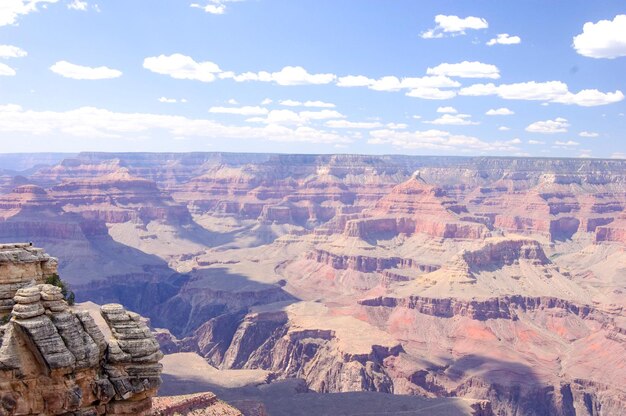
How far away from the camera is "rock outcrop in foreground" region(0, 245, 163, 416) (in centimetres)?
2075

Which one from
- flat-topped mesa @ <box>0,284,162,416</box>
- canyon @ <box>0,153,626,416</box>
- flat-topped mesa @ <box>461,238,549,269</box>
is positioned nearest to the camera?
flat-topped mesa @ <box>0,284,162,416</box>

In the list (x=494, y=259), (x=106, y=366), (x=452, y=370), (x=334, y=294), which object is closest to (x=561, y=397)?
(x=452, y=370)

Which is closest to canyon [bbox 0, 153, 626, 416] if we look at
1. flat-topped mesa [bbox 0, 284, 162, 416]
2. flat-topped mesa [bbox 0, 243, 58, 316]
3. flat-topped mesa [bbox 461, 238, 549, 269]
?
flat-topped mesa [bbox 461, 238, 549, 269]

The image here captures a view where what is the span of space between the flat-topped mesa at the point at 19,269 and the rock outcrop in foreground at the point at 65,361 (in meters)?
0.05

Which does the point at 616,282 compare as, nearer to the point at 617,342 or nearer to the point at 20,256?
the point at 617,342

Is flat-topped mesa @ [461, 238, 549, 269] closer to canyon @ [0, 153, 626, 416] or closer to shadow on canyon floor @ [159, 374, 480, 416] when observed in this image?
canyon @ [0, 153, 626, 416]

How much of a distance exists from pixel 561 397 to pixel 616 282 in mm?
74735

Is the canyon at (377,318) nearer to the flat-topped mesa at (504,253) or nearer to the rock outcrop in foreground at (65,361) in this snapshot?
the flat-topped mesa at (504,253)

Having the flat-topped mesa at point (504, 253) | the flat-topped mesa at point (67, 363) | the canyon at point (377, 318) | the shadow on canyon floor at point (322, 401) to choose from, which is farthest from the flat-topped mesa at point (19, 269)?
the flat-topped mesa at point (504, 253)

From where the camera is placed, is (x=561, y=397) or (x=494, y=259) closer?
(x=561, y=397)

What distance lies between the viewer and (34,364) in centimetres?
2105

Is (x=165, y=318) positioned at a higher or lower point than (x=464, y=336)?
lower

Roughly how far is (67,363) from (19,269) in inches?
191

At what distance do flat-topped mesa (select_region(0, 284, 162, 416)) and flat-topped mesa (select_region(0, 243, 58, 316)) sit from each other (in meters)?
1.20
